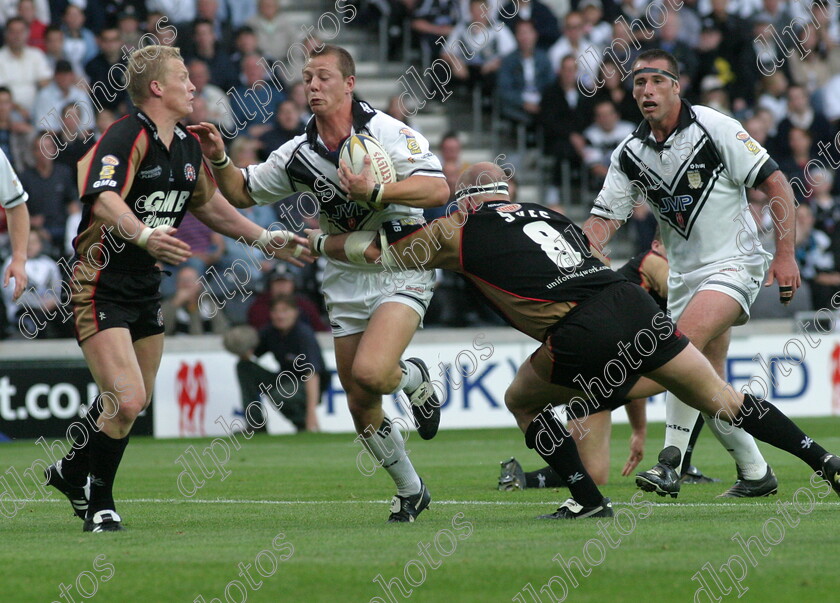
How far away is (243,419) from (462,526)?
9431mm

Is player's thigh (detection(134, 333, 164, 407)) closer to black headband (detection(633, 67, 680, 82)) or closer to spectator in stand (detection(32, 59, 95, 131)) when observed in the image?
black headband (detection(633, 67, 680, 82))

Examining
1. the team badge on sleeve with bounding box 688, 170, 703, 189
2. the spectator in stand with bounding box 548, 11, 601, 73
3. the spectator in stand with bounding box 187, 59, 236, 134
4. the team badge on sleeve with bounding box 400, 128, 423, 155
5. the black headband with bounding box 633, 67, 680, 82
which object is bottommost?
the spectator in stand with bounding box 187, 59, 236, 134

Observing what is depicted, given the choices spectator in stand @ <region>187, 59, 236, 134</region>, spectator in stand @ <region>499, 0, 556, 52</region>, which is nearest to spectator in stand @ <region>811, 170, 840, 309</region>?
spectator in stand @ <region>499, 0, 556, 52</region>

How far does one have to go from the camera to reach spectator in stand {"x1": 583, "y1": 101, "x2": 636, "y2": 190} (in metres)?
18.7

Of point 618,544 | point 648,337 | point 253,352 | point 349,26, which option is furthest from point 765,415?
point 349,26

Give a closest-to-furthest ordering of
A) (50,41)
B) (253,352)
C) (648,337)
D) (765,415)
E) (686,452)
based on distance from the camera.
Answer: (648,337)
(765,415)
(686,452)
(253,352)
(50,41)

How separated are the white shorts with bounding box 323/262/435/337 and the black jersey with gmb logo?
0.99 metres

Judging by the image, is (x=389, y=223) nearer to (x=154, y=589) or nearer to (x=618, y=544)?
(x=618, y=544)

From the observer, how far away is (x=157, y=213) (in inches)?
287

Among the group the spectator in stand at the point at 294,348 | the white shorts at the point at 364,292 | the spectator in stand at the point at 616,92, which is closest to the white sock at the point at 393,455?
the white shorts at the point at 364,292

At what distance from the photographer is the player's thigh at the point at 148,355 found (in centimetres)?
729

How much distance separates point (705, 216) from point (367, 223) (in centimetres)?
239

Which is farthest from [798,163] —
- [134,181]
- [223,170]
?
[134,181]

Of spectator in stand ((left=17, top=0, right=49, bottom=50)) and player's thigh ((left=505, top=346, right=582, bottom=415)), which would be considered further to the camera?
spectator in stand ((left=17, top=0, right=49, bottom=50))
